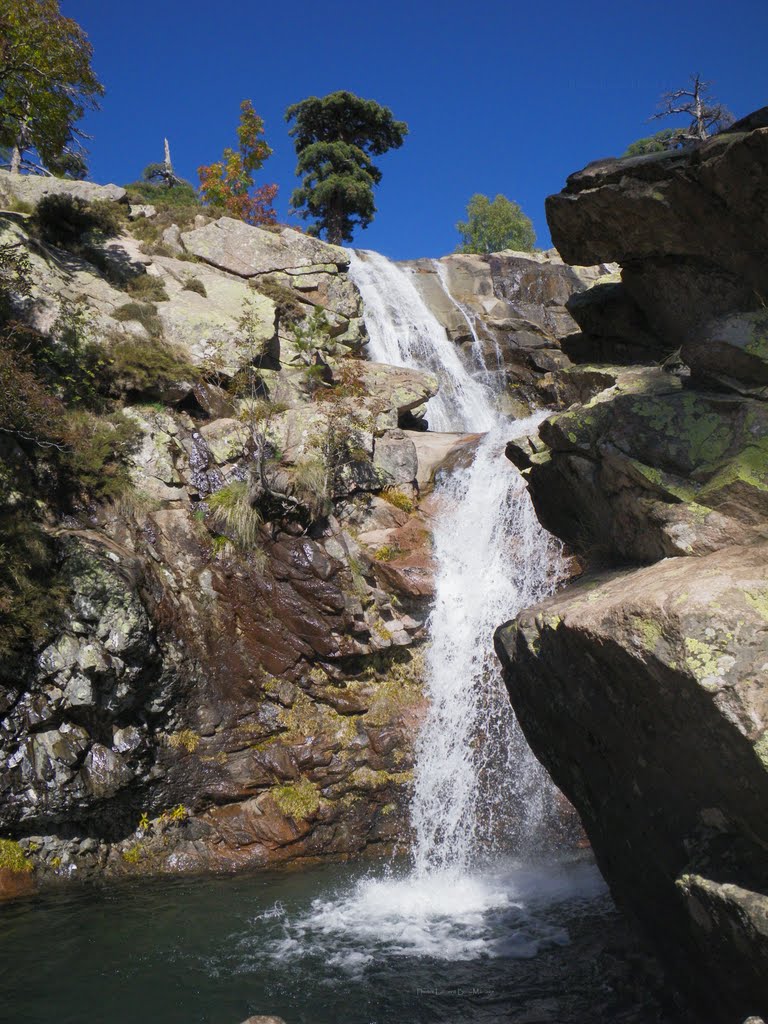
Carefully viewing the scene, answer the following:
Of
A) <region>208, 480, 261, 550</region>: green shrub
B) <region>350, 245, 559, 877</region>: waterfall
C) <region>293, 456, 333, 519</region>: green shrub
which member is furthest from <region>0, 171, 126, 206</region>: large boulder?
<region>350, 245, 559, 877</region>: waterfall

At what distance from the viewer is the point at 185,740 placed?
414 inches

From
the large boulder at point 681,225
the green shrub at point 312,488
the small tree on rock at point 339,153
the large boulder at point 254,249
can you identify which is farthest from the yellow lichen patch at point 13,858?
the small tree on rock at point 339,153

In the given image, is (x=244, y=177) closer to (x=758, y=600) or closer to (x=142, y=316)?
(x=142, y=316)

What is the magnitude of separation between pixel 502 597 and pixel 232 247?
1371cm

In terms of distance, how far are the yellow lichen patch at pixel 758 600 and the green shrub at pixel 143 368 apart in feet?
38.1

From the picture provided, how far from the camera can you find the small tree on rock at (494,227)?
53031 millimetres

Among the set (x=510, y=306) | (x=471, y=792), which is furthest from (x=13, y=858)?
(x=510, y=306)

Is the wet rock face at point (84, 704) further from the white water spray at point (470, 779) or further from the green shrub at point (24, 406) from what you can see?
the white water spray at point (470, 779)

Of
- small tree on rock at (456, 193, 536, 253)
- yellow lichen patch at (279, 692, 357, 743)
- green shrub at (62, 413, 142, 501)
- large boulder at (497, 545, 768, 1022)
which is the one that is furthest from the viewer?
small tree on rock at (456, 193, 536, 253)

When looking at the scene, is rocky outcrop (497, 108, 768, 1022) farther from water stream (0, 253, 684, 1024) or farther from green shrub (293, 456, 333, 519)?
green shrub (293, 456, 333, 519)

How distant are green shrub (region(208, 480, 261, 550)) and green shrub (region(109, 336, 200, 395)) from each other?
2.89 m

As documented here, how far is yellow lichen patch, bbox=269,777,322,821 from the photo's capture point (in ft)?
34.7

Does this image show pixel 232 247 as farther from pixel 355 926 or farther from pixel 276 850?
pixel 355 926

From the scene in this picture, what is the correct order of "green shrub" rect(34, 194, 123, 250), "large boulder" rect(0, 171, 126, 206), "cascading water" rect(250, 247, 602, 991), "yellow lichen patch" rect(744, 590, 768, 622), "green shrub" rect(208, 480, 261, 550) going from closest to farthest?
1. "yellow lichen patch" rect(744, 590, 768, 622)
2. "cascading water" rect(250, 247, 602, 991)
3. "green shrub" rect(208, 480, 261, 550)
4. "green shrub" rect(34, 194, 123, 250)
5. "large boulder" rect(0, 171, 126, 206)
